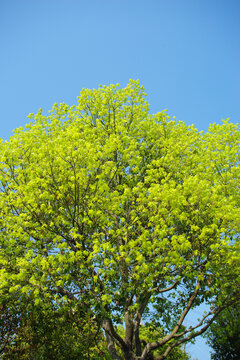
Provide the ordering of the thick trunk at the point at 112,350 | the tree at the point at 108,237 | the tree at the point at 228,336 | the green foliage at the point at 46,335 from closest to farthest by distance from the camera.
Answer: the tree at the point at 108,237 → the green foliage at the point at 46,335 → the thick trunk at the point at 112,350 → the tree at the point at 228,336

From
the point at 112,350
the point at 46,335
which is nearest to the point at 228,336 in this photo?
the point at 112,350

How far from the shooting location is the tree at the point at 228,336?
17859mm

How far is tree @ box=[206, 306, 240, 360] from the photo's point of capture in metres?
17.9

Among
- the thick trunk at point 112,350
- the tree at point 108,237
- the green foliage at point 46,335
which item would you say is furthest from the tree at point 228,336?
the green foliage at point 46,335

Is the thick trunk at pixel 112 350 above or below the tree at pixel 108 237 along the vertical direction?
below

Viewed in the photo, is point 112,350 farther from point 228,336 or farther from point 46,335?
point 228,336

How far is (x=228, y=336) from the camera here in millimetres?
19312

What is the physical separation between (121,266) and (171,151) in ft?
25.7

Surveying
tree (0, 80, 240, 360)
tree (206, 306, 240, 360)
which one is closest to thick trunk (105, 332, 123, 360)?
tree (0, 80, 240, 360)

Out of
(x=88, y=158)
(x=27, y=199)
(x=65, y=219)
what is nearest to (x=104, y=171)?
(x=88, y=158)

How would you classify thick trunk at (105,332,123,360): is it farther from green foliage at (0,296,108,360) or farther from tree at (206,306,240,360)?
tree at (206,306,240,360)

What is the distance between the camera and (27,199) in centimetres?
1103

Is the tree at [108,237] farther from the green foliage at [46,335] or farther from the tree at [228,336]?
the tree at [228,336]

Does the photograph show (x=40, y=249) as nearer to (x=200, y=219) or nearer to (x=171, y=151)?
(x=200, y=219)
